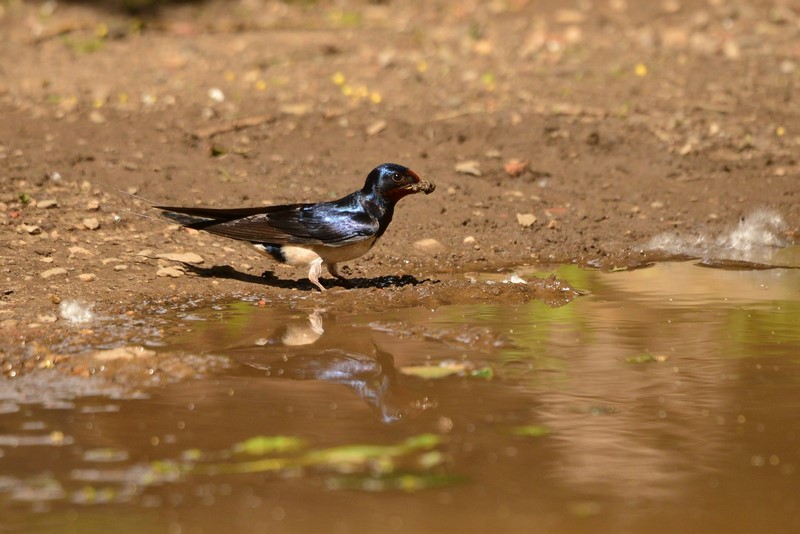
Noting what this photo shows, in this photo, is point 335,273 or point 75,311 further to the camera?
point 335,273

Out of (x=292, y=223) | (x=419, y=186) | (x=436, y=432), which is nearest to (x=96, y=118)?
(x=292, y=223)

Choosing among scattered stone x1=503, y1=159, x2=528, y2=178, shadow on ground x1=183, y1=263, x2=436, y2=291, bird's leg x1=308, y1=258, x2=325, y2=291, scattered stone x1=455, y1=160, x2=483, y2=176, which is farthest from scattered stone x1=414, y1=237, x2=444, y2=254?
scattered stone x1=503, y1=159, x2=528, y2=178

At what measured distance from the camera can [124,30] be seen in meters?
12.4

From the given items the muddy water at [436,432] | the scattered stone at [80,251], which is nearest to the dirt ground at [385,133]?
the scattered stone at [80,251]

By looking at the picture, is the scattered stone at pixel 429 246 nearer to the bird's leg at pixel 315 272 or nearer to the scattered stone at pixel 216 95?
the bird's leg at pixel 315 272

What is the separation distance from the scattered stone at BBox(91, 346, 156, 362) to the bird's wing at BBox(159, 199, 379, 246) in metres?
1.70

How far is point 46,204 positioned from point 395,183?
2382 millimetres

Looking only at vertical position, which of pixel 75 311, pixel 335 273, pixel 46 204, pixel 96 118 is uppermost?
pixel 96 118

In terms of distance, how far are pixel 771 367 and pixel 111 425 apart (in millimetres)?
2728

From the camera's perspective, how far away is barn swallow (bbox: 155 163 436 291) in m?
6.44

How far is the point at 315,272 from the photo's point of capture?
21.5 ft

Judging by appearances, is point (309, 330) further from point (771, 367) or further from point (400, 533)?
point (400, 533)

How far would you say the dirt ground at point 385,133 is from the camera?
6.83m

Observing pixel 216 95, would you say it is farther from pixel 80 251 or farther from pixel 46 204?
pixel 80 251
